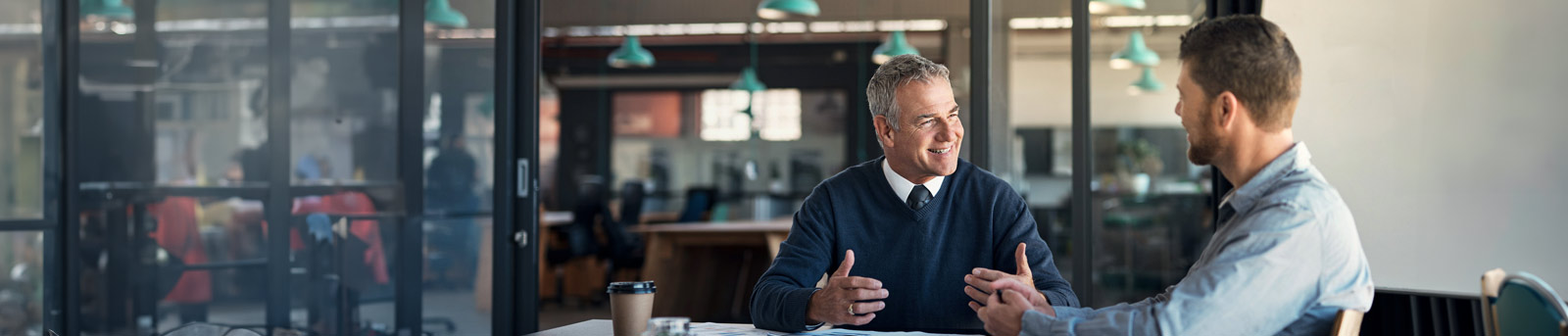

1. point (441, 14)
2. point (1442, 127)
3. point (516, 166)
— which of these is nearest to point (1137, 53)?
point (1442, 127)

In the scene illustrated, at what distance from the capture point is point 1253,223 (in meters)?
1.33

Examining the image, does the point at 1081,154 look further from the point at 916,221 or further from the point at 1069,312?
the point at 1069,312

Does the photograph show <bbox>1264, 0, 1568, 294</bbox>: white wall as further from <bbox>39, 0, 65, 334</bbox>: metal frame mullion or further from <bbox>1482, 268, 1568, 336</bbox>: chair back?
<bbox>39, 0, 65, 334</bbox>: metal frame mullion

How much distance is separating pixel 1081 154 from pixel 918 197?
1631mm

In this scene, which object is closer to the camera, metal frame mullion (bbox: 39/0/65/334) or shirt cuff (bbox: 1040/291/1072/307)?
shirt cuff (bbox: 1040/291/1072/307)

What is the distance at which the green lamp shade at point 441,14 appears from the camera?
12.6 ft

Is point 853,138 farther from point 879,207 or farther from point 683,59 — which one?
point 879,207

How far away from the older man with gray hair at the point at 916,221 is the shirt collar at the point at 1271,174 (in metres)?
0.75

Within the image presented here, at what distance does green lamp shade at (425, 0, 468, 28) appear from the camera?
3842 mm

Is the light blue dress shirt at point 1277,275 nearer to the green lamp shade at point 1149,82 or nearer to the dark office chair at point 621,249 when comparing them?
the dark office chair at point 621,249

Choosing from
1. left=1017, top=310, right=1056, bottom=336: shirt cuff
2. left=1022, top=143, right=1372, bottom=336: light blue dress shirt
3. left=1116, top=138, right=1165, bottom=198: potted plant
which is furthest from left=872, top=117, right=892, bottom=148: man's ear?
left=1116, top=138, right=1165, bottom=198: potted plant

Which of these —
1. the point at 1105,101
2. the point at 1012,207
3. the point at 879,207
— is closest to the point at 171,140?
the point at 879,207

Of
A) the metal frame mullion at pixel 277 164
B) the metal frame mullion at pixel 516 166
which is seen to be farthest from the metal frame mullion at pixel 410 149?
→ the metal frame mullion at pixel 277 164

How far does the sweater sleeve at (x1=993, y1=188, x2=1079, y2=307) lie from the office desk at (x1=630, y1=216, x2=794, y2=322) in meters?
4.13
